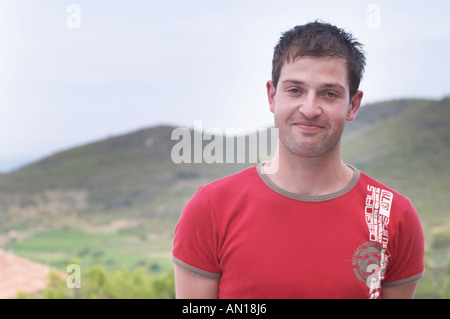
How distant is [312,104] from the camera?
1.58 metres

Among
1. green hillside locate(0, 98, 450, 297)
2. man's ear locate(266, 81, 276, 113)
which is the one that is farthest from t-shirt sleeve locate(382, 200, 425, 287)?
green hillside locate(0, 98, 450, 297)

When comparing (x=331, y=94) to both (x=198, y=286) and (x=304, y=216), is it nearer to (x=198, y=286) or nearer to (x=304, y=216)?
(x=304, y=216)

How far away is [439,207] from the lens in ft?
49.5

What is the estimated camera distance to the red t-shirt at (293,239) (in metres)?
1.58

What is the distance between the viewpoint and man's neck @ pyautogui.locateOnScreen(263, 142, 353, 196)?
1.67m

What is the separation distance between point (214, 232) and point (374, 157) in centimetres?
1740

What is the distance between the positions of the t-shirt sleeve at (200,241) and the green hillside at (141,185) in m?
9.78

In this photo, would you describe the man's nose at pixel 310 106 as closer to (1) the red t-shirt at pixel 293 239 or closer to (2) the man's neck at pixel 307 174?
(2) the man's neck at pixel 307 174

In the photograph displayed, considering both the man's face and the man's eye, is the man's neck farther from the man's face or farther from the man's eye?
the man's eye

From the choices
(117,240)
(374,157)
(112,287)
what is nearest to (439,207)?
(374,157)

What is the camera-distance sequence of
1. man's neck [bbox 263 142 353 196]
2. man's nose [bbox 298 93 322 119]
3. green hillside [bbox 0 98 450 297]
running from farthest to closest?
green hillside [bbox 0 98 450 297]
man's neck [bbox 263 142 353 196]
man's nose [bbox 298 93 322 119]

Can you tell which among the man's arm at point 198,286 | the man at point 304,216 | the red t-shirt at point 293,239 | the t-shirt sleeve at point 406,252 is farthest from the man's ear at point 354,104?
the man's arm at point 198,286

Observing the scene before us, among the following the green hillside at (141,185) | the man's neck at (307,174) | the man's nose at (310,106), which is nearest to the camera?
the man's nose at (310,106)
